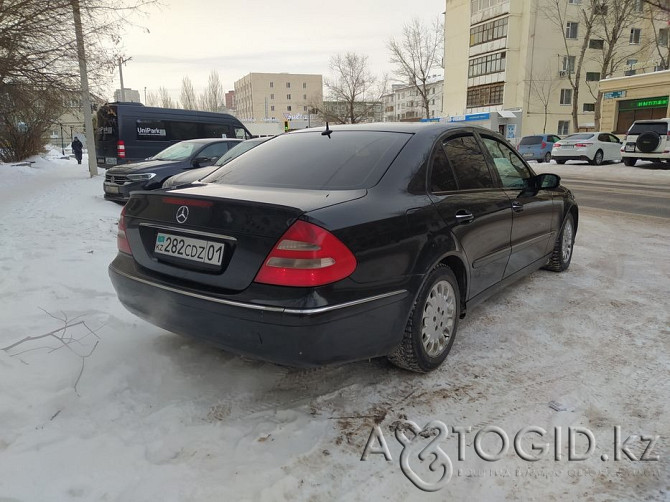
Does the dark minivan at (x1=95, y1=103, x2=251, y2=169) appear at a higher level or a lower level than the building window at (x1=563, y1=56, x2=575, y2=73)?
lower

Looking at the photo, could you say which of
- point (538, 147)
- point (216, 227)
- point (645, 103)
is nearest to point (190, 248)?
point (216, 227)

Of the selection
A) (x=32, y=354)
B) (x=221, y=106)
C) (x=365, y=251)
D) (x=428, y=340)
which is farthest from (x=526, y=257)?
(x=221, y=106)

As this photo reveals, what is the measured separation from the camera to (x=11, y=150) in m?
22.8

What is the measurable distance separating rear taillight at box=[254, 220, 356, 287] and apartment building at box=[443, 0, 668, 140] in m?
45.2

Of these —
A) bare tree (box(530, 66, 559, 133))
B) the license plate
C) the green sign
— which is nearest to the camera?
the license plate

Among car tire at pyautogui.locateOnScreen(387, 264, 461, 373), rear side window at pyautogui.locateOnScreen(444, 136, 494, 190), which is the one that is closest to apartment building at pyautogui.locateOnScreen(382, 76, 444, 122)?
rear side window at pyautogui.locateOnScreen(444, 136, 494, 190)

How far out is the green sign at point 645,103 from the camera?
94.7 ft

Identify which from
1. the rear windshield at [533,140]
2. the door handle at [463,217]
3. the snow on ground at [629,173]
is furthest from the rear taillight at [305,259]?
the rear windshield at [533,140]

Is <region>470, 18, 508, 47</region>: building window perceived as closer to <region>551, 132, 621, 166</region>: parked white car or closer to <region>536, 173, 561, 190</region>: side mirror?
<region>551, 132, 621, 166</region>: parked white car

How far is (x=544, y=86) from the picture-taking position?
150ft

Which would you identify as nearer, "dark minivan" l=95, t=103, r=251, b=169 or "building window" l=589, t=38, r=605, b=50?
"dark minivan" l=95, t=103, r=251, b=169

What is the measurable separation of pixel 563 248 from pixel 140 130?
13.0 meters

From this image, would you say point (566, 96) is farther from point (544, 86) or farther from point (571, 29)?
point (571, 29)

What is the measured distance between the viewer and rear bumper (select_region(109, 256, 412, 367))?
2.26m
